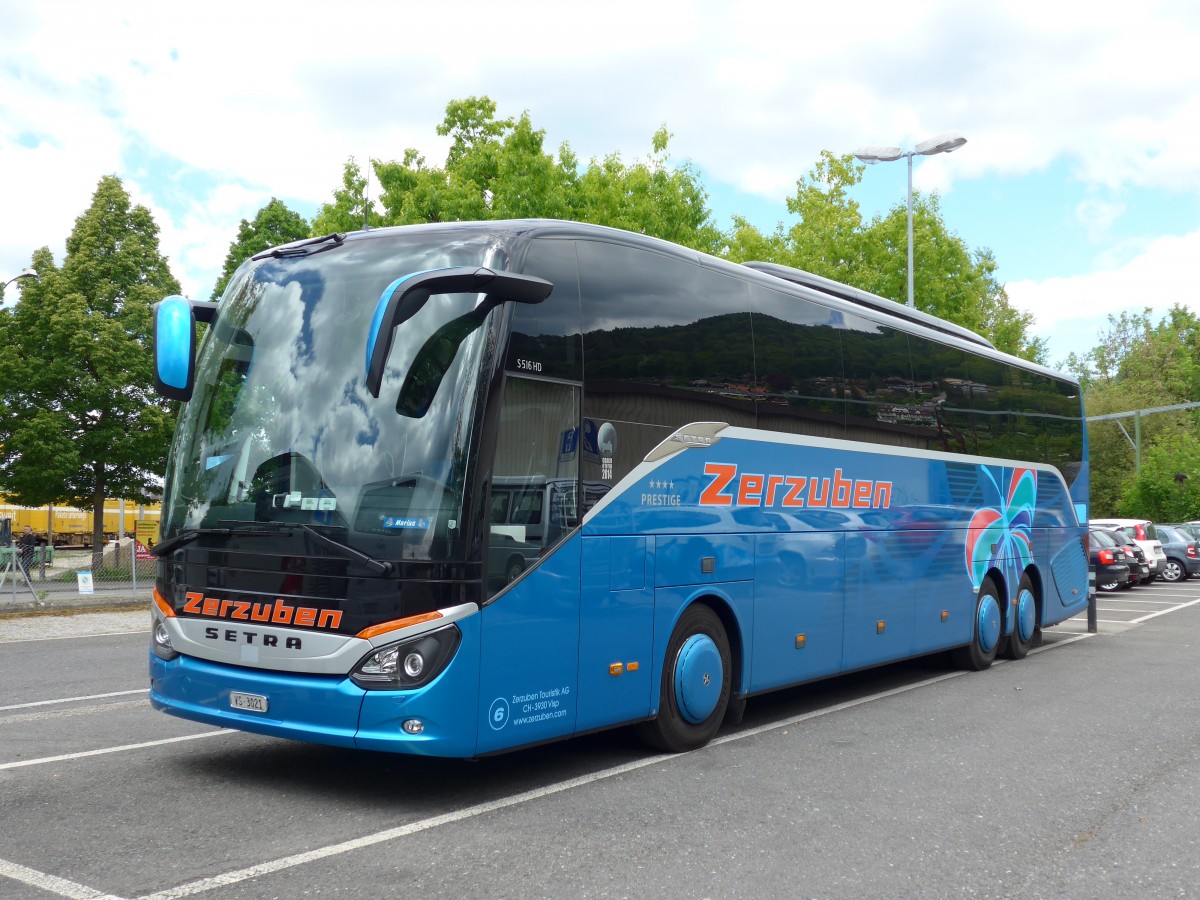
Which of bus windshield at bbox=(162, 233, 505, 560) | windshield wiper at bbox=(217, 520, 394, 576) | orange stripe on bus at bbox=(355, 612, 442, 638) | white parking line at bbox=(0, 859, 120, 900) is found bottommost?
white parking line at bbox=(0, 859, 120, 900)

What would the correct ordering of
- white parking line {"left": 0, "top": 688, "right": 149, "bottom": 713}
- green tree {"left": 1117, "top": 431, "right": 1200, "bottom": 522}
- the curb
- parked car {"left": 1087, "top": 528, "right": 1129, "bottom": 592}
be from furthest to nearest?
green tree {"left": 1117, "top": 431, "right": 1200, "bottom": 522} → parked car {"left": 1087, "top": 528, "right": 1129, "bottom": 592} → the curb → white parking line {"left": 0, "top": 688, "right": 149, "bottom": 713}

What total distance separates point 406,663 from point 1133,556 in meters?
30.6

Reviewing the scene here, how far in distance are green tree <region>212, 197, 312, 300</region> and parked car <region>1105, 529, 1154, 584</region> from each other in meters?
28.7

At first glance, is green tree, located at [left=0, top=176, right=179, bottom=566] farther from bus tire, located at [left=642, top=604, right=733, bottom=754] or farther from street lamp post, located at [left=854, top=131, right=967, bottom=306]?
bus tire, located at [left=642, top=604, right=733, bottom=754]

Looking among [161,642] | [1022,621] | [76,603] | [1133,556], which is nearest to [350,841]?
[161,642]

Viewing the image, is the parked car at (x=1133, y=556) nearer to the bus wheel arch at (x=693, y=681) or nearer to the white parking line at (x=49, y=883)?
the bus wheel arch at (x=693, y=681)

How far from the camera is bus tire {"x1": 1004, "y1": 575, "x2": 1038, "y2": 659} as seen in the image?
A: 15.0m

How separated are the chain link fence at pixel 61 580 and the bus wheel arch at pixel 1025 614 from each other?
12.6 meters

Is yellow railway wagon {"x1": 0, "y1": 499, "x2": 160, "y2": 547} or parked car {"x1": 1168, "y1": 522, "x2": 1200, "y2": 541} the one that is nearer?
parked car {"x1": 1168, "y1": 522, "x2": 1200, "y2": 541}

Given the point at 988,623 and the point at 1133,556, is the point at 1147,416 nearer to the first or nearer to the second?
the point at 1133,556

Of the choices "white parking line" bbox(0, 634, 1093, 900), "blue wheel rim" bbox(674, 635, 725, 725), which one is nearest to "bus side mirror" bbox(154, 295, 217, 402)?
"white parking line" bbox(0, 634, 1093, 900)

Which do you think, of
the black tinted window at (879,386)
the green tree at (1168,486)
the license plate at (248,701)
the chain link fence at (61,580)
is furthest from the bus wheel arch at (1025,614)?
the green tree at (1168,486)

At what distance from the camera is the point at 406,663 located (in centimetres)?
632

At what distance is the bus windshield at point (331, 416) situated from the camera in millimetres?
6426
